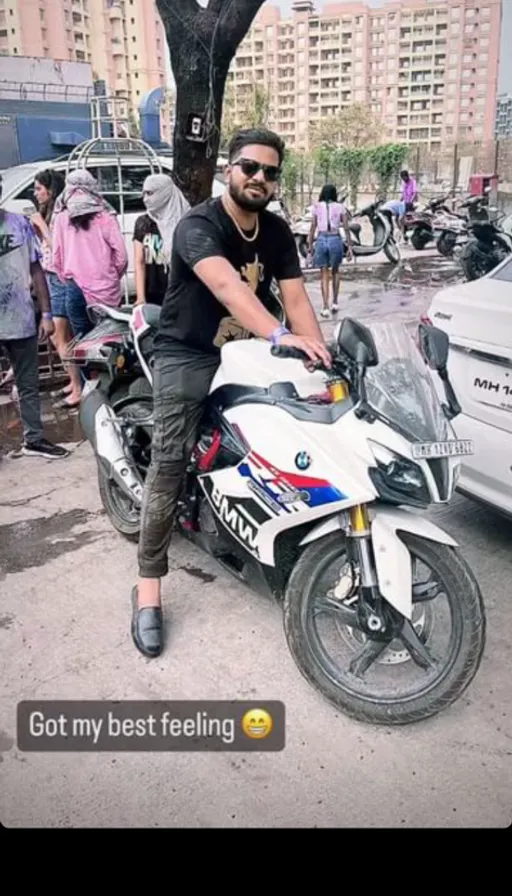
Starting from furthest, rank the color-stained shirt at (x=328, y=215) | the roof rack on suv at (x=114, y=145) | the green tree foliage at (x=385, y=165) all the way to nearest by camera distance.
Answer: the green tree foliage at (x=385, y=165)
the color-stained shirt at (x=328, y=215)
the roof rack on suv at (x=114, y=145)

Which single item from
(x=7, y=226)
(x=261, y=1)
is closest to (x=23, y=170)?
(x=7, y=226)

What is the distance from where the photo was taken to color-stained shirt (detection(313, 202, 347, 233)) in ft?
27.1

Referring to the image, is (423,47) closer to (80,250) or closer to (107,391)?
(107,391)

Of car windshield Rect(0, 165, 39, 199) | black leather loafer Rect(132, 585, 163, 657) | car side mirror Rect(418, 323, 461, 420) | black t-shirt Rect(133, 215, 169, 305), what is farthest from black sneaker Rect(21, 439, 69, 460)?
car windshield Rect(0, 165, 39, 199)

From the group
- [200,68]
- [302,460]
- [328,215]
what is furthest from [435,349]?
[328,215]

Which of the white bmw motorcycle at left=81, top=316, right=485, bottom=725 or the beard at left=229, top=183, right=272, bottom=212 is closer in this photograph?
the white bmw motorcycle at left=81, top=316, right=485, bottom=725

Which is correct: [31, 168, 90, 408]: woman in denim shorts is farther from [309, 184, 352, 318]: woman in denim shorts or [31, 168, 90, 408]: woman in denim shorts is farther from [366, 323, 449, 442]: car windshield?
[309, 184, 352, 318]: woman in denim shorts

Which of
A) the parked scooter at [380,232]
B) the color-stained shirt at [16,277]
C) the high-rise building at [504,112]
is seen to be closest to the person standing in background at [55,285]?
the color-stained shirt at [16,277]

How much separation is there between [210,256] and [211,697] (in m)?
1.36

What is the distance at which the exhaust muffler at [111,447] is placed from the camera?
122 inches

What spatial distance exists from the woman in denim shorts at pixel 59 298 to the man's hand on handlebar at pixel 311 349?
3.17m

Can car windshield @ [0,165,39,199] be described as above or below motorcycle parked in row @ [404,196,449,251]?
above

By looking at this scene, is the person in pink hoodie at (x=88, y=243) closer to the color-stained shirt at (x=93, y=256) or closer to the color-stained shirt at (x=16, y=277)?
the color-stained shirt at (x=93, y=256)

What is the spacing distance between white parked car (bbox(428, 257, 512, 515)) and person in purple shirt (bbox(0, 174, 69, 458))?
2.40 m
